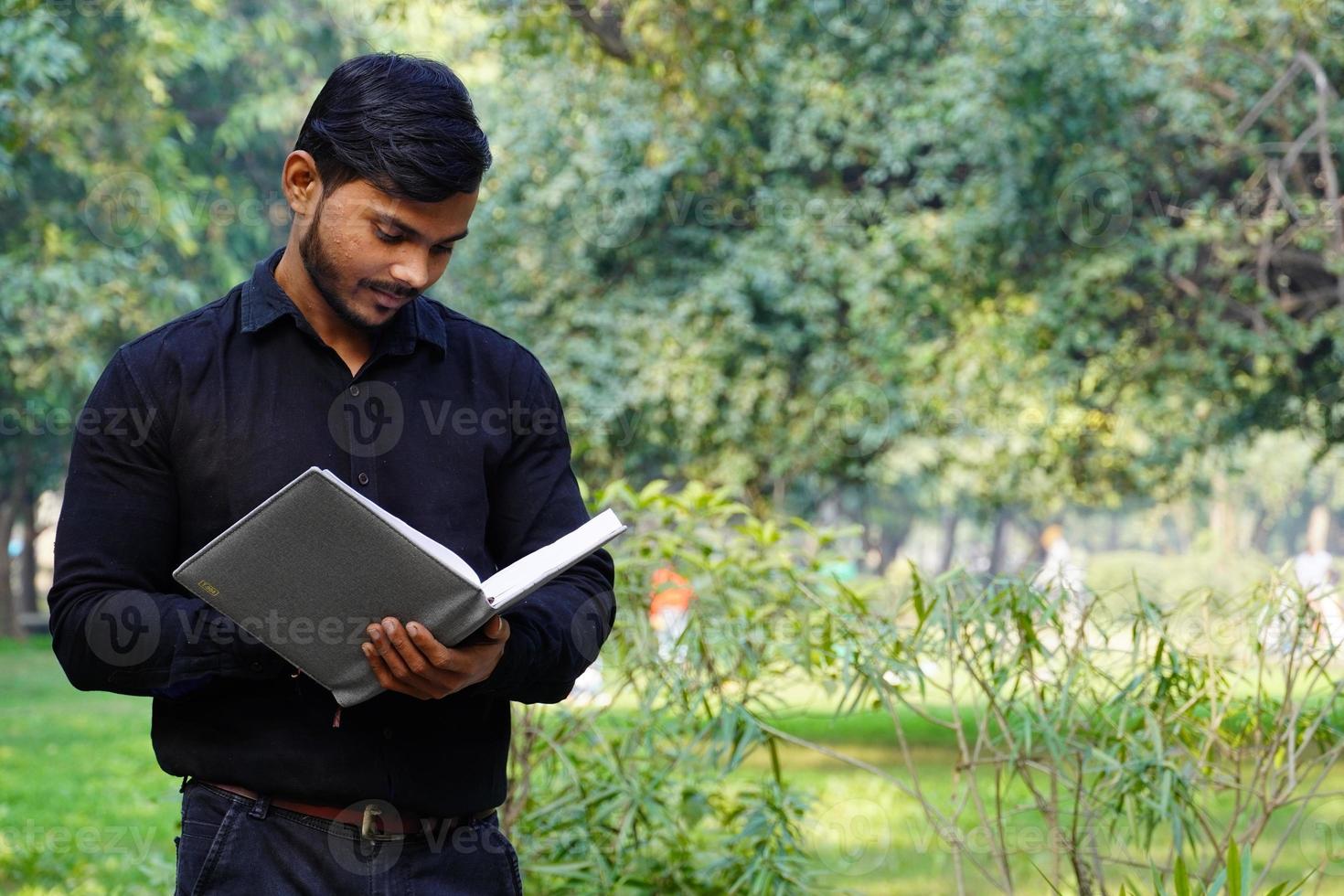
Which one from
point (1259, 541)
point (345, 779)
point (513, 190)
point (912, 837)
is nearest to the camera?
point (345, 779)

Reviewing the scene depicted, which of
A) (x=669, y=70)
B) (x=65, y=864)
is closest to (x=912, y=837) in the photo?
(x=65, y=864)

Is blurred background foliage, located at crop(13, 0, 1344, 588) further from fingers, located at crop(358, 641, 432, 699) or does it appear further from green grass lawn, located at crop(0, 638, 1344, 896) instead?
fingers, located at crop(358, 641, 432, 699)

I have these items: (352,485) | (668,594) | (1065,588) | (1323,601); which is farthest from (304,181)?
(668,594)

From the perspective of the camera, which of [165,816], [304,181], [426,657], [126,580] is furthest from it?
[165,816]

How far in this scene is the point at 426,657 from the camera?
161 centimetres

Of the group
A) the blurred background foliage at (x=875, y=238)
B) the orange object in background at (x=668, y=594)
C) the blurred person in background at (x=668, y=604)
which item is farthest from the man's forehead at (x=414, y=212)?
the blurred background foliage at (x=875, y=238)

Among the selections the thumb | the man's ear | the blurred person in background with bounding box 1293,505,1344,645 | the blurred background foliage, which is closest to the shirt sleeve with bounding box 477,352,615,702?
the thumb

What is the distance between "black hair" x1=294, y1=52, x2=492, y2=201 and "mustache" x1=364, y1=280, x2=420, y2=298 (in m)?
0.10

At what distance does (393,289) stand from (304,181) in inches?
6.9

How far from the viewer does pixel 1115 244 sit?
11109 mm

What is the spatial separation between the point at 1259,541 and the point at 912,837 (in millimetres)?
42243

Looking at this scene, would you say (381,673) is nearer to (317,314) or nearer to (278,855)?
(278,855)

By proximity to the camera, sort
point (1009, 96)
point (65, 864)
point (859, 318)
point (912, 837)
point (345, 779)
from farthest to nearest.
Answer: point (859, 318) → point (1009, 96) → point (912, 837) → point (65, 864) → point (345, 779)

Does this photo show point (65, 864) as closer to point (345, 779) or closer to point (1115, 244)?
point (345, 779)
